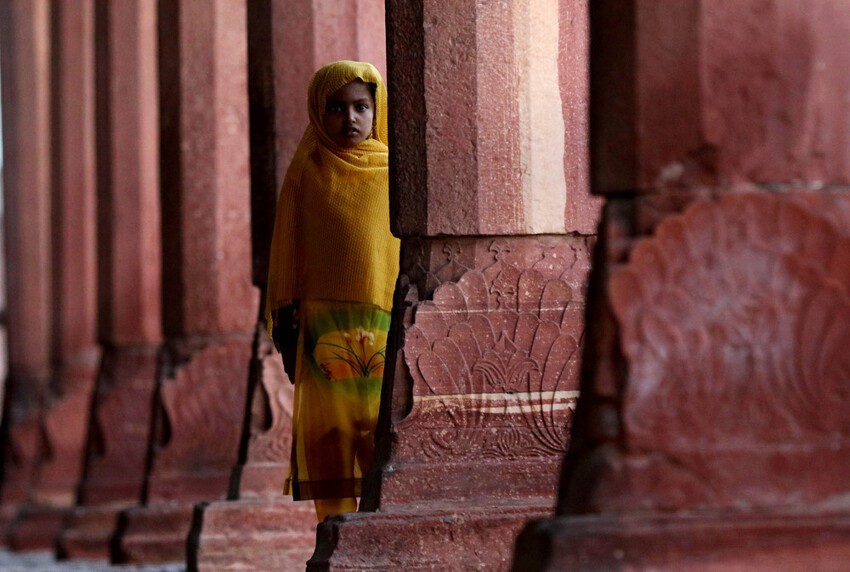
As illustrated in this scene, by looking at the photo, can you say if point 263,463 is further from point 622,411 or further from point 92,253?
point 92,253

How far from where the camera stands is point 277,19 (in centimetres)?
952

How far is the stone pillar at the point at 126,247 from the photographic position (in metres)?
14.1

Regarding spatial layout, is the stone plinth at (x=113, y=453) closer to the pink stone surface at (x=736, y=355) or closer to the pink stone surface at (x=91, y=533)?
the pink stone surface at (x=91, y=533)

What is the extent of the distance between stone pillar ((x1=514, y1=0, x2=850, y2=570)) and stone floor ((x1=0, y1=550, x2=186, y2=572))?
7.31 m

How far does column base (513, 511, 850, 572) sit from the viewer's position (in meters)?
3.69

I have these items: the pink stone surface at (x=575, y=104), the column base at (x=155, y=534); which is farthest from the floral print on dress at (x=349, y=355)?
the column base at (x=155, y=534)

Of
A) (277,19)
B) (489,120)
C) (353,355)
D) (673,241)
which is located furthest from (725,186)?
(277,19)

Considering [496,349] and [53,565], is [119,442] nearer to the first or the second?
[53,565]

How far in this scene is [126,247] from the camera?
14.5 metres

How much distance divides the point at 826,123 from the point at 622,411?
69cm

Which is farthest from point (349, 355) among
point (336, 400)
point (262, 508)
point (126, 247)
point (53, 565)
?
point (126, 247)

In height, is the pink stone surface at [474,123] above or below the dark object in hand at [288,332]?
above

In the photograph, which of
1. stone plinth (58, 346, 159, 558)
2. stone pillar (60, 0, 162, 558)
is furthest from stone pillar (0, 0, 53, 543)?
stone plinth (58, 346, 159, 558)

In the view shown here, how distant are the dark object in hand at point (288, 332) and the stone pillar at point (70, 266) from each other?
28.9 ft
